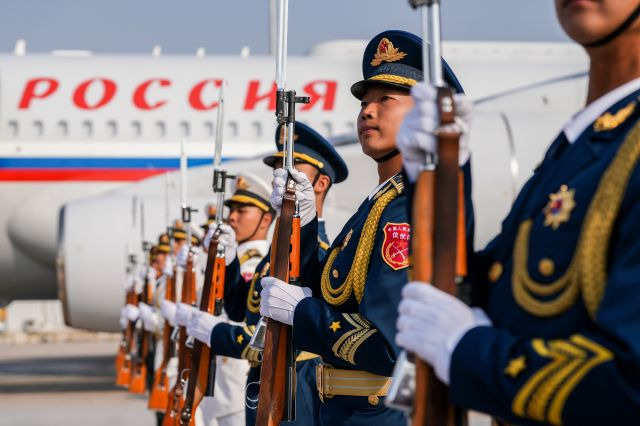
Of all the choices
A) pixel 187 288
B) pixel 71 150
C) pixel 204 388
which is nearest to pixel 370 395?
pixel 204 388

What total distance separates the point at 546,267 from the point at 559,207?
101 millimetres

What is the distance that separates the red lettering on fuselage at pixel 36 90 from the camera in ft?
47.9

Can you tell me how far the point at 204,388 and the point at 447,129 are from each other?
3.06m

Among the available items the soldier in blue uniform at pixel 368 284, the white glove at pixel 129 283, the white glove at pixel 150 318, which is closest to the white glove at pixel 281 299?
the soldier in blue uniform at pixel 368 284

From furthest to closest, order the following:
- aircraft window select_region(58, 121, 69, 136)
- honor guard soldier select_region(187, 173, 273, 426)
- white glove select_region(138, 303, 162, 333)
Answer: aircraft window select_region(58, 121, 69, 136), white glove select_region(138, 303, 162, 333), honor guard soldier select_region(187, 173, 273, 426)

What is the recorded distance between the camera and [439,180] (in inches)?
77.5

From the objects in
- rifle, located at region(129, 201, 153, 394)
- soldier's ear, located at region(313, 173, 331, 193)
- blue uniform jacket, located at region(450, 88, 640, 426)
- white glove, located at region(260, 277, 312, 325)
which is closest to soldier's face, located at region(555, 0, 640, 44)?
blue uniform jacket, located at region(450, 88, 640, 426)

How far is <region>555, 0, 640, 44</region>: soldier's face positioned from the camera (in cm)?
191

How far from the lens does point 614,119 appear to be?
1.94 m

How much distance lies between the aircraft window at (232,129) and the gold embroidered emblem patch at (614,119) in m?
13.3

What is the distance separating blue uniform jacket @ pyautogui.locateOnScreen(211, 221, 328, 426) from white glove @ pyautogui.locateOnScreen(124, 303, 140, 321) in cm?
544

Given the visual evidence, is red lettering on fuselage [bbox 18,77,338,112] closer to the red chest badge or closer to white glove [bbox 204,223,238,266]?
white glove [bbox 204,223,238,266]

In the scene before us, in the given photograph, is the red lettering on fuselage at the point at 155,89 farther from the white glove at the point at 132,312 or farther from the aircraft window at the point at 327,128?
the white glove at the point at 132,312

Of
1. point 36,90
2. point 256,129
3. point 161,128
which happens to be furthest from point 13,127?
point 256,129
